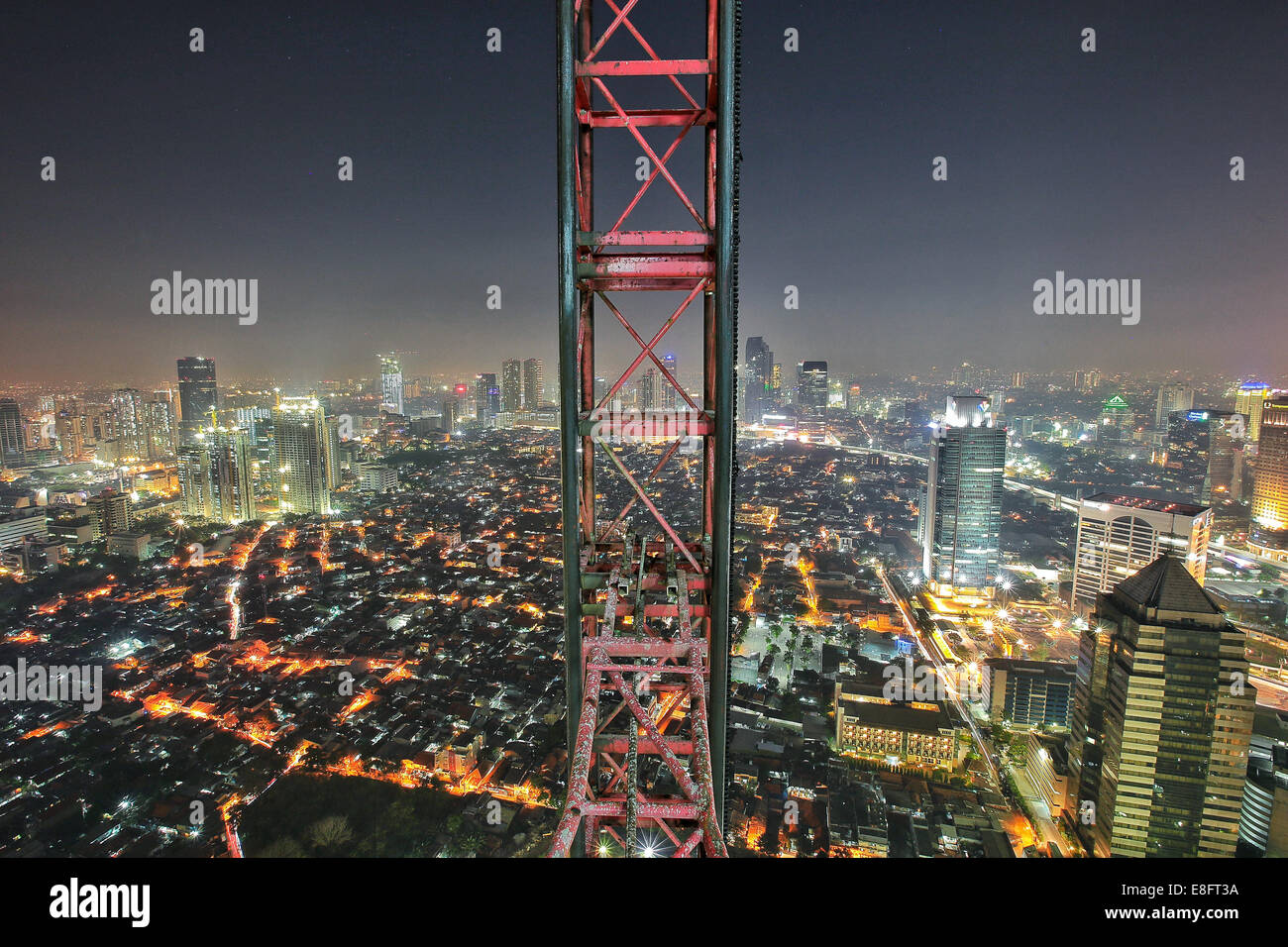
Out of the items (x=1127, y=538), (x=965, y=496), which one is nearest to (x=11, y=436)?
(x=965, y=496)

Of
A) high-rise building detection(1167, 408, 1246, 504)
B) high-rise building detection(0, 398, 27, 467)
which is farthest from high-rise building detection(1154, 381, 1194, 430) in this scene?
high-rise building detection(0, 398, 27, 467)

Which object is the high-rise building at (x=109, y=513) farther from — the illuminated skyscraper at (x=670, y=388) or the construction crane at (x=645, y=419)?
the construction crane at (x=645, y=419)

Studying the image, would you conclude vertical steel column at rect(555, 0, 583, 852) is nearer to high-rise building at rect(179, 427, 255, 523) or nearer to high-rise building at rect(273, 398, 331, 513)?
high-rise building at rect(273, 398, 331, 513)

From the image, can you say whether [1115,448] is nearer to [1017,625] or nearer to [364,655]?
[1017,625]

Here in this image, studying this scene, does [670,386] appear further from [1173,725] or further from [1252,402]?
[1252,402]

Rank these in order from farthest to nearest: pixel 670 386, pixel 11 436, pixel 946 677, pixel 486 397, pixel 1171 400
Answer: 1. pixel 486 397
2. pixel 1171 400
3. pixel 11 436
4. pixel 946 677
5. pixel 670 386

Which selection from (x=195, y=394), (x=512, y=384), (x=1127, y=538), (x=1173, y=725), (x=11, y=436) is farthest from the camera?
(x=512, y=384)

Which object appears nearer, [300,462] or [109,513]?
[109,513]
